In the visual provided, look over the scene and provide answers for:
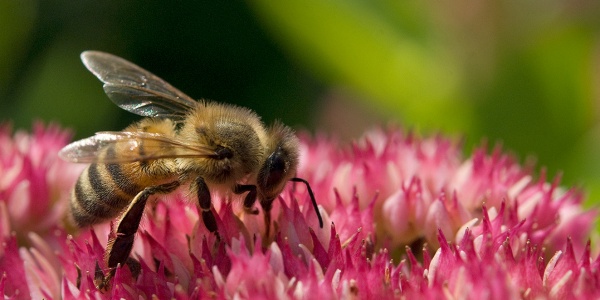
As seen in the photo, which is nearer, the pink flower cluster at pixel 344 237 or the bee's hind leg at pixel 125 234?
the pink flower cluster at pixel 344 237

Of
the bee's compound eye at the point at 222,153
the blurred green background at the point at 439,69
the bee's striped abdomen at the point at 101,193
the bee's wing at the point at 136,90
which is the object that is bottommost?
the bee's striped abdomen at the point at 101,193

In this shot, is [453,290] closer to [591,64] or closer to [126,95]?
[126,95]

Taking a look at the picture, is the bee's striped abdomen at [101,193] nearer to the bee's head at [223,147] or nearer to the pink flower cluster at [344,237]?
the pink flower cluster at [344,237]

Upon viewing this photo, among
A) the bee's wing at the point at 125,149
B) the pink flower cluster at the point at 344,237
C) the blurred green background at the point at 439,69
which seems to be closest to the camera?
the pink flower cluster at the point at 344,237

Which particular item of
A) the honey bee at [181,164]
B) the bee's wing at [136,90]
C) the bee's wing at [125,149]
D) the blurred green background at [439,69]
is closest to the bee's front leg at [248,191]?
the honey bee at [181,164]

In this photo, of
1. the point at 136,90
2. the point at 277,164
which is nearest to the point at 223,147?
the point at 277,164
